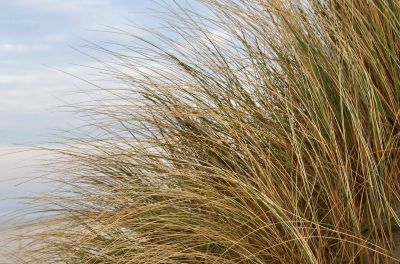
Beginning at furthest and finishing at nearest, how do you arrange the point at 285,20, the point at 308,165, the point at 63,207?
1. the point at 63,207
2. the point at 285,20
3. the point at 308,165

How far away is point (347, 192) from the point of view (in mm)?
1864

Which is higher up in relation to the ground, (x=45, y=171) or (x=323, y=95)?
(x=45, y=171)

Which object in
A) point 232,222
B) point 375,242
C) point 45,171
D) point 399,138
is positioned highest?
point 45,171

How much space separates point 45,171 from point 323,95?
1259 mm

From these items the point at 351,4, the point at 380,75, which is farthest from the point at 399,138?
the point at 351,4

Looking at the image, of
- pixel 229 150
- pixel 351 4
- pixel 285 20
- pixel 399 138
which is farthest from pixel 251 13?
pixel 399 138

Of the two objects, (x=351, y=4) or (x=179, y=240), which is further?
(x=351, y=4)

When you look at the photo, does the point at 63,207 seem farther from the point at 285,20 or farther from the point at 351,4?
the point at 351,4

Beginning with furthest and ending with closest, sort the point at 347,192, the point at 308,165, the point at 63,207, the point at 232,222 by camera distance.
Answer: the point at 63,207 < the point at 308,165 < the point at 232,222 < the point at 347,192

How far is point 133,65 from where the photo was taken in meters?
2.62

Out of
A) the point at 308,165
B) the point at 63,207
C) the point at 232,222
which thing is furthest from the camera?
the point at 63,207

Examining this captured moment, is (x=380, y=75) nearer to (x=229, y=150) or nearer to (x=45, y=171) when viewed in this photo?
(x=229, y=150)

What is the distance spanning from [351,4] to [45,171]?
4.73 feet

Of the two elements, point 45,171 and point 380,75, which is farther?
point 45,171
